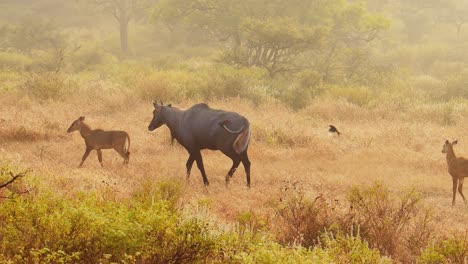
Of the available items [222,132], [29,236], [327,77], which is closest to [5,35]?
[327,77]

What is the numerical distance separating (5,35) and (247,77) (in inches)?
936

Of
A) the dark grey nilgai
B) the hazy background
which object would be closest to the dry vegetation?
the dark grey nilgai

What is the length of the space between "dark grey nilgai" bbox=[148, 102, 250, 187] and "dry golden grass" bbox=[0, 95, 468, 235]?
1.83 feet

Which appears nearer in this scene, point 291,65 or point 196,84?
point 196,84

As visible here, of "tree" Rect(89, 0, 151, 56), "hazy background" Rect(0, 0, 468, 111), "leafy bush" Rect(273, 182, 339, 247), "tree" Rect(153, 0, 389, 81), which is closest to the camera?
"leafy bush" Rect(273, 182, 339, 247)

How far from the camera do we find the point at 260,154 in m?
11.9

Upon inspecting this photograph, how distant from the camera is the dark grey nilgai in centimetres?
923

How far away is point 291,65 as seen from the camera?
2620 cm

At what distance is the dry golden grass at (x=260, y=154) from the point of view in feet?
28.3

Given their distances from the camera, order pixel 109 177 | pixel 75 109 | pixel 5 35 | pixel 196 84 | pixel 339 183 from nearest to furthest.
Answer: pixel 109 177
pixel 339 183
pixel 75 109
pixel 196 84
pixel 5 35

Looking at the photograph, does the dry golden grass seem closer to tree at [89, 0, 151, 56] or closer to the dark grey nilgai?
the dark grey nilgai

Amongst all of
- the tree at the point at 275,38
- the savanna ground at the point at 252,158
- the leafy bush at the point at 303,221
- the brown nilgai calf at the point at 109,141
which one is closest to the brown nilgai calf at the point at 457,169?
the savanna ground at the point at 252,158

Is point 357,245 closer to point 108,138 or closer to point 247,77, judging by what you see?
point 108,138

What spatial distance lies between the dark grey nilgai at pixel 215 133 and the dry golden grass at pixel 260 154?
56 centimetres
